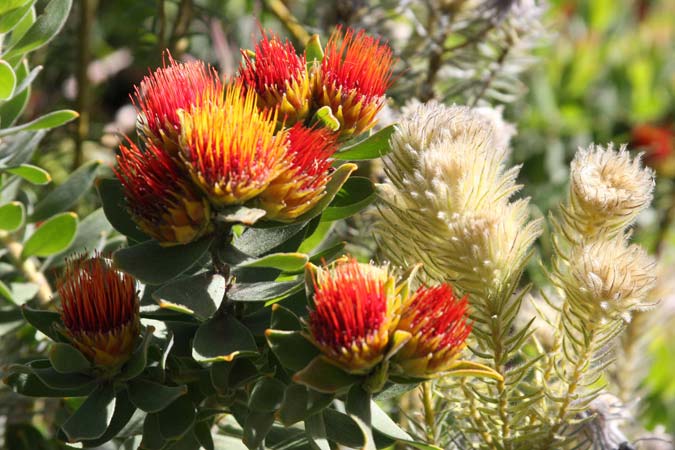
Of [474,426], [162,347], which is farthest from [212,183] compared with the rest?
[474,426]

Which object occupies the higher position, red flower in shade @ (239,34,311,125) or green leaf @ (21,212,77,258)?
red flower in shade @ (239,34,311,125)

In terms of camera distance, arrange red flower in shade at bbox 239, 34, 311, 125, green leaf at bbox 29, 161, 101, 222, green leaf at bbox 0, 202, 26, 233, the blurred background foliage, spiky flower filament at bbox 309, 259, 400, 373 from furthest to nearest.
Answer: the blurred background foliage → green leaf at bbox 29, 161, 101, 222 → green leaf at bbox 0, 202, 26, 233 → red flower in shade at bbox 239, 34, 311, 125 → spiky flower filament at bbox 309, 259, 400, 373

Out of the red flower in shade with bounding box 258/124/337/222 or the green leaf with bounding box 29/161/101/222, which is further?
the green leaf with bounding box 29/161/101/222

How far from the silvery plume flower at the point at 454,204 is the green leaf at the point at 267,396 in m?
0.14

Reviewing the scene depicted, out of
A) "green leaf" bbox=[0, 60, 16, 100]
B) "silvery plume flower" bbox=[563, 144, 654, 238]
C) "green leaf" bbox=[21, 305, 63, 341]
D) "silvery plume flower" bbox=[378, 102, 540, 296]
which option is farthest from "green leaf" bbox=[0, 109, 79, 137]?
"silvery plume flower" bbox=[563, 144, 654, 238]

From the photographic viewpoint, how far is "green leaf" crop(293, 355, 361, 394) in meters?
0.46

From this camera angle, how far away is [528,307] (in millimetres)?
905

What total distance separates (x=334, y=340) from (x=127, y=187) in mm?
160

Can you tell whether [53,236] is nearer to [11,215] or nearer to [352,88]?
[11,215]

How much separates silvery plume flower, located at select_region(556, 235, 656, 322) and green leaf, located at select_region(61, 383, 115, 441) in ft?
1.04

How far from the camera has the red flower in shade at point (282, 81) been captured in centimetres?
56

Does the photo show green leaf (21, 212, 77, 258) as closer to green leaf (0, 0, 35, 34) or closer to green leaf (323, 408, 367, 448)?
green leaf (0, 0, 35, 34)

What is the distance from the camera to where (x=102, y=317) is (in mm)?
521

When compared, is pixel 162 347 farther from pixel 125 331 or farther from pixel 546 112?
pixel 546 112
